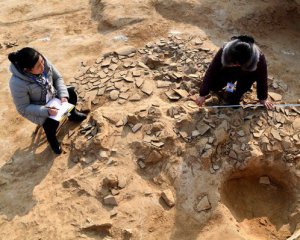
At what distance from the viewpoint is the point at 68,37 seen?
22.2 ft

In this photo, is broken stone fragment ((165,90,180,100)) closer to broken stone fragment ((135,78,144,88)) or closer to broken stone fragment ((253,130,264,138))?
broken stone fragment ((135,78,144,88))

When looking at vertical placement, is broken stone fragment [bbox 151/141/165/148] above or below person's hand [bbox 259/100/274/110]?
below

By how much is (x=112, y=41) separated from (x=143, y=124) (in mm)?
2578

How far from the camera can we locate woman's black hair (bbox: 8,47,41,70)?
353 cm

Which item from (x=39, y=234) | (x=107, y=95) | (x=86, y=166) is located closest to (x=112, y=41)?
(x=107, y=95)

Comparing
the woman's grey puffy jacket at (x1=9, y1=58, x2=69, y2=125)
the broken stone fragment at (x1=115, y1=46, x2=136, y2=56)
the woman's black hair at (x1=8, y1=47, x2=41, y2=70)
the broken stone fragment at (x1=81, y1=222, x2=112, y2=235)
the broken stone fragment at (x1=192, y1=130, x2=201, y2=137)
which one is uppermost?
the woman's black hair at (x1=8, y1=47, x2=41, y2=70)

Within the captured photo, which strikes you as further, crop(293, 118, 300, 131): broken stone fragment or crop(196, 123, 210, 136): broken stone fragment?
crop(293, 118, 300, 131): broken stone fragment

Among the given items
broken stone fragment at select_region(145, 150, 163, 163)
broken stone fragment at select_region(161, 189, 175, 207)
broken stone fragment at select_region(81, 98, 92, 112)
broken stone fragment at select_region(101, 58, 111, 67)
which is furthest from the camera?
broken stone fragment at select_region(101, 58, 111, 67)

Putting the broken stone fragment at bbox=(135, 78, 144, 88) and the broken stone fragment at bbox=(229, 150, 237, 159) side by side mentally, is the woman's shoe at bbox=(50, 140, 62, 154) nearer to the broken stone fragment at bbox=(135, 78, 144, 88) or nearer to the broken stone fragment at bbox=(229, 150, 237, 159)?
Result: the broken stone fragment at bbox=(135, 78, 144, 88)

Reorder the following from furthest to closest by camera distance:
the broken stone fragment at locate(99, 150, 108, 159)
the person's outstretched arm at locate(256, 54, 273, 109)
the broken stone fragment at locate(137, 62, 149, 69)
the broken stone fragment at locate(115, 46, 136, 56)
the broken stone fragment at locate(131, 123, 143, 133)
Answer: the broken stone fragment at locate(115, 46, 136, 56), the broken stone fragment at locate(137, 62, 149, 69), the broken stone fragment at locate(131, 123, 143, 133), the broken stone fragment at locate(99, 150, 108, 159), the person's outstretched arm at locate(256, 54, 273, 109)

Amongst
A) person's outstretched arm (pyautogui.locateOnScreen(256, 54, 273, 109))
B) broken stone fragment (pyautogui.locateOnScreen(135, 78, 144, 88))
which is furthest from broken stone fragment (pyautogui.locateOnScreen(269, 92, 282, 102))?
broken stone fragment (pyautogui.locateOnScreen(135, 78, 144, 88))

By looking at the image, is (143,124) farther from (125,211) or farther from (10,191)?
(10,191)

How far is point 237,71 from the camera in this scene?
4.13 m

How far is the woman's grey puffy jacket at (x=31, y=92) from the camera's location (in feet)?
12.5
